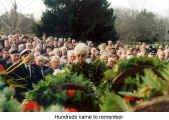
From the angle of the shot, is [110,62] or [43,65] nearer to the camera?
[110,62]

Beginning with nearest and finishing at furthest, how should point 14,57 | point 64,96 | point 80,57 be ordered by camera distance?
1. point 64,96
2. point 80,57
3. point 14,57

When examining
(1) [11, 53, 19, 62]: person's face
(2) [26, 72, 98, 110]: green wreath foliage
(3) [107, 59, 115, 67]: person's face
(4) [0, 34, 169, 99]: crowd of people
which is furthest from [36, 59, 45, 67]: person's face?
(2) [26, 72, 98, 110]: green wreath foliage

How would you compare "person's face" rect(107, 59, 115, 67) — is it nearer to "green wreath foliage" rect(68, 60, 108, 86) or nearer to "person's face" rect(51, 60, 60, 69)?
"green wreath foliage" rect(68, 60, 108, 86)

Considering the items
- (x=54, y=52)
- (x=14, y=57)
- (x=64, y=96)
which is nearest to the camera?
(x=64, y=96)

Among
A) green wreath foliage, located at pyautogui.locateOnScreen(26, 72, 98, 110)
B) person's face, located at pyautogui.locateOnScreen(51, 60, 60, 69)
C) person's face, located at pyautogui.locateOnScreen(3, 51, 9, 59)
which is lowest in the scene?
green wreath foliage, located at pyautogui.locateOnScreen(26, 72, 98, 110)

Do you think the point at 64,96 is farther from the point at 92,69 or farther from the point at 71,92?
the point at 92,69

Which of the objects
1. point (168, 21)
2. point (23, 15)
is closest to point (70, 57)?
point (23, 15)

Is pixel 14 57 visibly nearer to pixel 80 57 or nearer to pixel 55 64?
pixel 55 64

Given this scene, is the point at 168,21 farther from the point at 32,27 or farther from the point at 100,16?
the point at 32,27

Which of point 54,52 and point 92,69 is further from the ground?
point 54,52

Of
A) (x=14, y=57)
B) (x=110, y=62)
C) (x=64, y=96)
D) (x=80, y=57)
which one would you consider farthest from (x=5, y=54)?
(x=64, y=96)

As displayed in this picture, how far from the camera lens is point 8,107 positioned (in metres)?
0.55

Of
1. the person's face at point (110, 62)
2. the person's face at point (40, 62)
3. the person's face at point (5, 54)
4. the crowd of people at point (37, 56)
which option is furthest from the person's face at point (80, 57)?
the person's face at point (5, 54)
